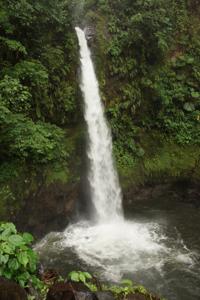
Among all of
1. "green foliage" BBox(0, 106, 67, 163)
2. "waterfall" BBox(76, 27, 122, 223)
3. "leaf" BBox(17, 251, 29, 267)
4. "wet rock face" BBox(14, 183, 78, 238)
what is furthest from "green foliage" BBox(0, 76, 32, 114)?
"leaf" BBox(17, 251, 29, 267)

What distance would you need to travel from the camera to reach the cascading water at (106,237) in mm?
8453

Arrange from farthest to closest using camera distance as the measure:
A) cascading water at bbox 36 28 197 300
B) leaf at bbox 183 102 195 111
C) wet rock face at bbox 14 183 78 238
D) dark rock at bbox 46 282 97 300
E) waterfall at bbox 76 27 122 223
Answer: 1. leaf at bbox 183 102 195 111
2. waterfall at bbox 76 27 122 223
3. wet rock face at bbox 14 183 78 238
4. cascading water at bbox 36 28 197 300
5. dark rock at bbox 46 282 97 300

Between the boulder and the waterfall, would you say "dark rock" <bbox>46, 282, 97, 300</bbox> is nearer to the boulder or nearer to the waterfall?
the boulder

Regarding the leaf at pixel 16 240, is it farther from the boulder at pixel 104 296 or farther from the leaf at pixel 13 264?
the boulder at pixel 104 296

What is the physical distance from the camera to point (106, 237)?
9.98 m

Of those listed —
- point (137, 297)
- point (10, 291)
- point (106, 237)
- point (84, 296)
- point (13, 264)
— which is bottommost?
point (106, 237)

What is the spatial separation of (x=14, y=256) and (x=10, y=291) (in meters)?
0.39

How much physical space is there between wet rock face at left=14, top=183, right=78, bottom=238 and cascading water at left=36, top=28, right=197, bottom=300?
321 mm

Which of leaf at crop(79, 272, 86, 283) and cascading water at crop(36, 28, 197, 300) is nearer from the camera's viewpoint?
leaf at crop(79, 272, 86, 283)

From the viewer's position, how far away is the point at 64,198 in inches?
412

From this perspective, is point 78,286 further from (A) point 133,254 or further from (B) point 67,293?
(A) point 133,254

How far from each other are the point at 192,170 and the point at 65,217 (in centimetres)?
496

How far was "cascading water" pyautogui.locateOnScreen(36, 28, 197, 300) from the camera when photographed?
27.7 feet

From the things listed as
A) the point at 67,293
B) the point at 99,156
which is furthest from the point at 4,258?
the point at 99,156
